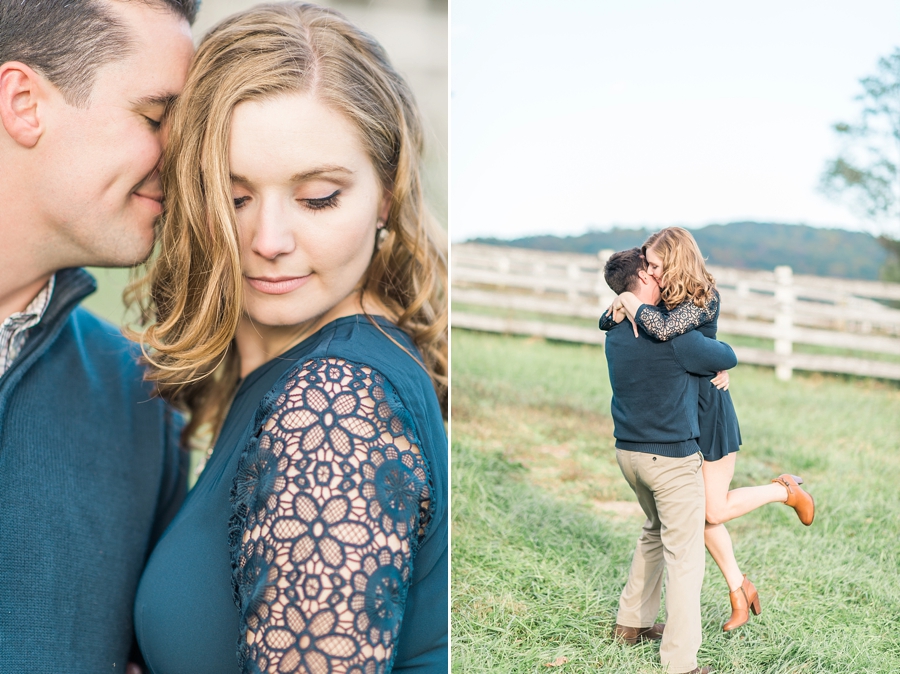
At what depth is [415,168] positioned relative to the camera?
2.00 m

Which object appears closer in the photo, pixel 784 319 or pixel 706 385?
pixel 706 385

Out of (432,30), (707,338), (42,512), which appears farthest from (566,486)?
(432,30)

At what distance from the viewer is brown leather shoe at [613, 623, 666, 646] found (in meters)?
1.43

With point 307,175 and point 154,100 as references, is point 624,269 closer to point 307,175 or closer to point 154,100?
point 307,175

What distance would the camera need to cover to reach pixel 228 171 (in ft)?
5.43

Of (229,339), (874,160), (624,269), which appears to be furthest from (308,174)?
(874,160)

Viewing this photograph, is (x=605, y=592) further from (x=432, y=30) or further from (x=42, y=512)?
(x=432, y=30)

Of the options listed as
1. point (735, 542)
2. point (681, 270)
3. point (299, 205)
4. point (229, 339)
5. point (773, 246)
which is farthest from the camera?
point (773, 246)

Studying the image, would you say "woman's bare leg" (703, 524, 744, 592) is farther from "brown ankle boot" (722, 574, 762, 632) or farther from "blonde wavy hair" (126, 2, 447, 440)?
"blonde wavy hair" (126, 2, 447, 440)

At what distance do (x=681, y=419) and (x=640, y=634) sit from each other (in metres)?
0.46

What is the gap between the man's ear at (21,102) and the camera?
184 centimetres

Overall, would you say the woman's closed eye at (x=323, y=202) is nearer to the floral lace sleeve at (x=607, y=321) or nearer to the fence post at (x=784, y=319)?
the floral lace sleeve at (x=607, y=321)

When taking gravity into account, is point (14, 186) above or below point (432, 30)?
below

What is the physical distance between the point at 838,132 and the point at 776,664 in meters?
1.50
